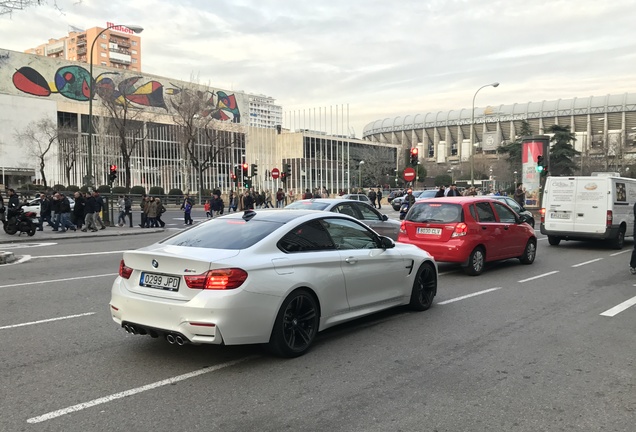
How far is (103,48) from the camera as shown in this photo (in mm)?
145250

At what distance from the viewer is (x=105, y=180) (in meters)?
71.8

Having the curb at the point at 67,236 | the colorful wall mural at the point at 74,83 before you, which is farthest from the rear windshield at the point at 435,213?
the colorful wall mural at the point at 74,83

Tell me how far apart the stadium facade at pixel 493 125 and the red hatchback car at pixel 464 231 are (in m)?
107

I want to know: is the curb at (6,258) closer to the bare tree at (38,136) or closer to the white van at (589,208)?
the white van at (589,208)

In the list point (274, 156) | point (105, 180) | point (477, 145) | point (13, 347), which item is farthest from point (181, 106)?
point (477, 145)

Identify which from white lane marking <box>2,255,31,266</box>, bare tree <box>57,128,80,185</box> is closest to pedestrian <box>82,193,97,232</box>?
white lane marking <box>2,255,31,266</box>

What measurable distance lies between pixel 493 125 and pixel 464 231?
149760mm

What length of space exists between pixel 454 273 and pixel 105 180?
6864 centimetres

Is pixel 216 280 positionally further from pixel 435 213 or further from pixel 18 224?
pixel 18 224

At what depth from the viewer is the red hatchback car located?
10.6 m

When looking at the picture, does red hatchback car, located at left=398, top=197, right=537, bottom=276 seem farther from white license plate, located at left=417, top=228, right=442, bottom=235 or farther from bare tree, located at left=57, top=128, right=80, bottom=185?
bare tree, located at left=57, top=128, right=80, bottom=185

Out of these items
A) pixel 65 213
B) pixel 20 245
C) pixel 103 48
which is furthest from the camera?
pixel 103 48

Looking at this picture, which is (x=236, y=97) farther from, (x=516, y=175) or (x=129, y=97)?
(x=516, y=175)

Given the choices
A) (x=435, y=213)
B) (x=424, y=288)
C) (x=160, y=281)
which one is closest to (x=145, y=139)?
(x=435, y=213)
